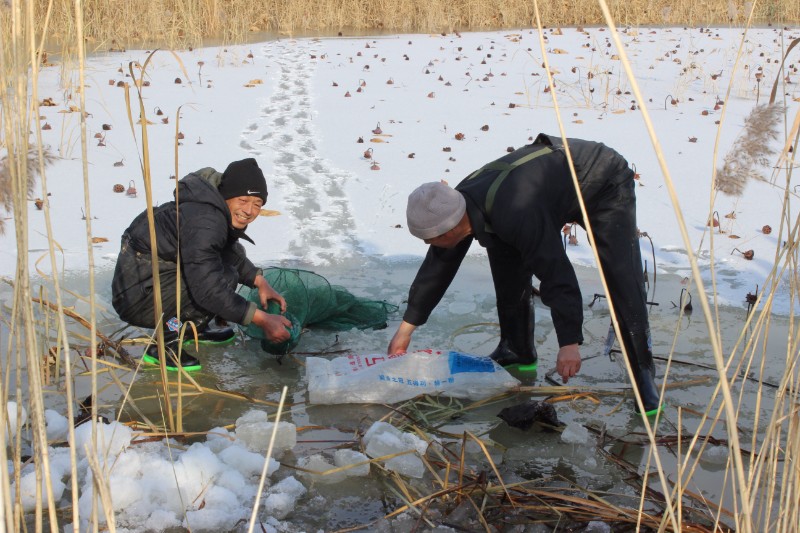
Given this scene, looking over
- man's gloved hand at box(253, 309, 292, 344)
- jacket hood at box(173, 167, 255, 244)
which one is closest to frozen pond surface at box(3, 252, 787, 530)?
man's gloved hand at box(253, 309, 292, 344)

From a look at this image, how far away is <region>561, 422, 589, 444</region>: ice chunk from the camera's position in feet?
10.7

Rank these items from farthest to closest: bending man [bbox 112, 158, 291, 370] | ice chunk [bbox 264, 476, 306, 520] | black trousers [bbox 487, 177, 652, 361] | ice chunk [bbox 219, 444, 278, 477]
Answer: bending man [bbox 112, 158, 291, 370]
black trousers [bbox 487, 177, 652, 361]
ice chunk [bbox 219, 444, 278, 477]
ice chunk [bbox 264, 476, 306, 520]

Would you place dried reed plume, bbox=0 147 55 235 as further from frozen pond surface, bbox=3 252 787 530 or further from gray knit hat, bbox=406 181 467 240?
gray knit hat, bbox=406 181 467 240

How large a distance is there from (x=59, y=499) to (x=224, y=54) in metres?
10.5

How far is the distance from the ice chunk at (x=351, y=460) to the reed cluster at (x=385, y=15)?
10945 millimetres

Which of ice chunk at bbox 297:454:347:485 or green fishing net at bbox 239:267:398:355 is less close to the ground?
green fishing net at bbox 239:267:398:355

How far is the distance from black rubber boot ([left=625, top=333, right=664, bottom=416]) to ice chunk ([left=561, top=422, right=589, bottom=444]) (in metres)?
0.45

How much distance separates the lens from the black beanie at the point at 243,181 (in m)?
3.84

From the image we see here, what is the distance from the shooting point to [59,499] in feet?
8.93

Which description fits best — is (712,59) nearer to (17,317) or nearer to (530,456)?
(530,456)

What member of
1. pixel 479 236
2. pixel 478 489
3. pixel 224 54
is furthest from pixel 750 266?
pixel 224 54

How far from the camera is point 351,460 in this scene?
9.85 ft

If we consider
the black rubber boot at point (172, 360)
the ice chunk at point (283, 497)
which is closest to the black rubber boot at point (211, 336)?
the black rubber boot at point (172, 360)

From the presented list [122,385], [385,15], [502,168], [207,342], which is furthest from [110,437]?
[385,15]
